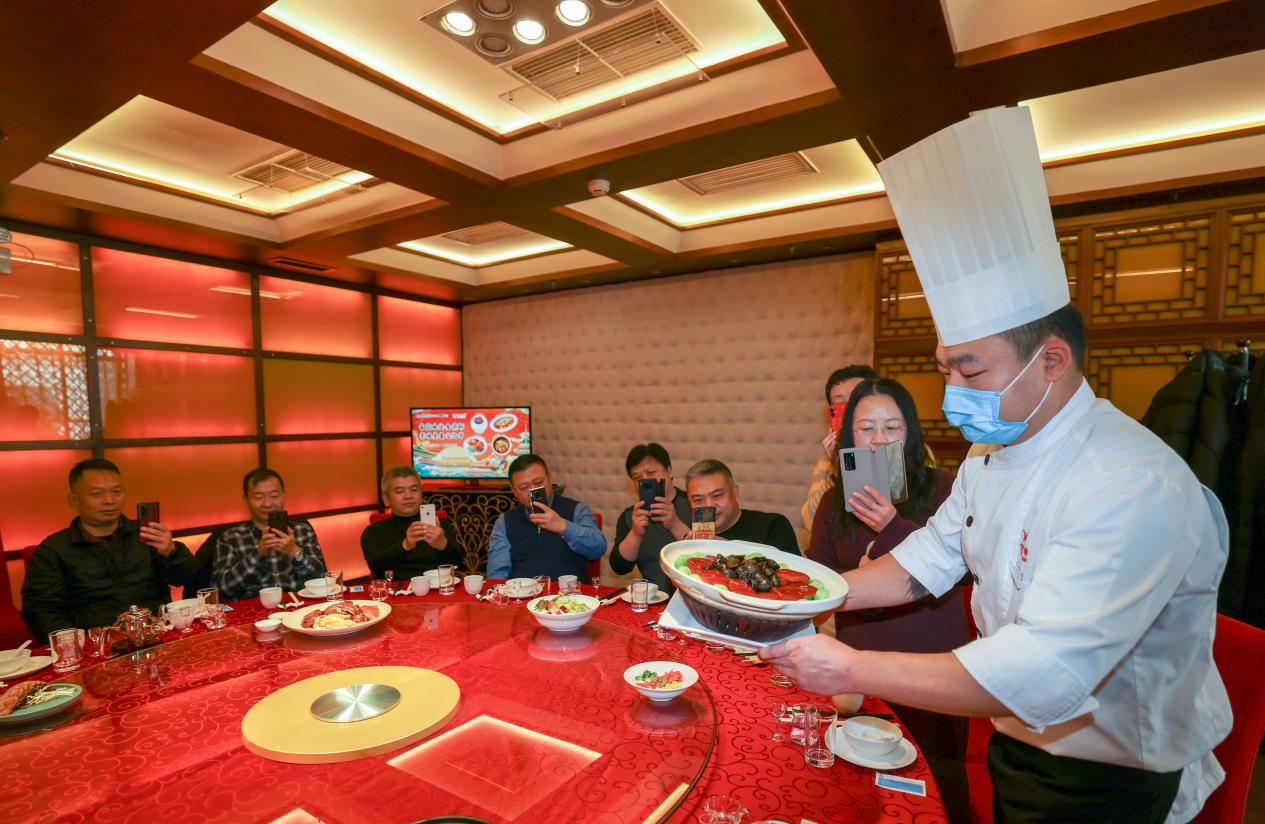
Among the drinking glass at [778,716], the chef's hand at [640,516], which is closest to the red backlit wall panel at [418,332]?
the chef's hand at [640,516]

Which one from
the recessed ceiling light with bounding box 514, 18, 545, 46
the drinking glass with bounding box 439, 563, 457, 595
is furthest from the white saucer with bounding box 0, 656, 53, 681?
the recessed ceiling light with bounding box 514, 18, 545, 46

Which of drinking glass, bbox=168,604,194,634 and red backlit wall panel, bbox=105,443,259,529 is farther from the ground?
red backlit wall panel, bbox=105,443,259,529

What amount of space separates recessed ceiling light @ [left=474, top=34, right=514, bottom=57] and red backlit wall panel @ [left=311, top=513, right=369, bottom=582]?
427cm

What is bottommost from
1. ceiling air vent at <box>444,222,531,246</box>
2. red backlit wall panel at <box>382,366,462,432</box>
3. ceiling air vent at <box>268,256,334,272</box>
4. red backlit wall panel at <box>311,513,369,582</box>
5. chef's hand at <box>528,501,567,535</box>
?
red backlit wall panel at <box>311,513,369,582</box>

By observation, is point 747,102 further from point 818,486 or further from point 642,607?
point 642,607

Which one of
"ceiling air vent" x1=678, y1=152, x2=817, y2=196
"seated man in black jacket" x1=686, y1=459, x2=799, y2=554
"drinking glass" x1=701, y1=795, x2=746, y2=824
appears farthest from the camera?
"ceiling air vent" x1=678, y1=152, x2=817, y2=196

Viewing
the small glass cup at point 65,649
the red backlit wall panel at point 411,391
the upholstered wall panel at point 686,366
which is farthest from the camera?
the red backlit wall panel at point 411,391

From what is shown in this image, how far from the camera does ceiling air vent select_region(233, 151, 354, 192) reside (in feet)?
11.0

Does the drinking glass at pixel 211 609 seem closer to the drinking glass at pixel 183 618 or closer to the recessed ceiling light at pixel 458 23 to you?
the drinking glass at pixel 183 618

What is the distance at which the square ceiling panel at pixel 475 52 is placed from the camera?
2.21 meters

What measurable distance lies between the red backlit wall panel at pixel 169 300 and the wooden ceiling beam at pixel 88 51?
1.80 m

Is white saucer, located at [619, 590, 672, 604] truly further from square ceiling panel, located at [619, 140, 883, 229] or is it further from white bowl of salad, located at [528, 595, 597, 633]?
square ceiling panel, located at [619, 140, 883, 229]

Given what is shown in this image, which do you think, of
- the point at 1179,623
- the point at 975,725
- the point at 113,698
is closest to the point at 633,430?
the point at 975,725

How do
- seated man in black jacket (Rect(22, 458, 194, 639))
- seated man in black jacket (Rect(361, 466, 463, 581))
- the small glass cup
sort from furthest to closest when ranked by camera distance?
seated man in black jacket (Rect(361, 466, 463, 581)) → seated man in black jacket (Rect(22, 458, 194, 639)) → the small glass cup
